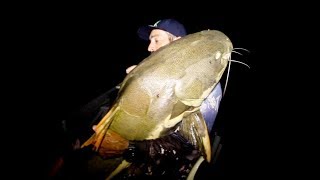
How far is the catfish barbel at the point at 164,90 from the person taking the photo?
1.52 m

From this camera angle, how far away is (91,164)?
83.4 inches

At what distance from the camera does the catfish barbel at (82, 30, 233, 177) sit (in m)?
1.52

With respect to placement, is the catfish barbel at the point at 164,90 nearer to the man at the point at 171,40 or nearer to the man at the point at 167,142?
the man at the point at 167,142

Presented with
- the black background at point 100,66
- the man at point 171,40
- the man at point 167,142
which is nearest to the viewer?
the man at point 167,142

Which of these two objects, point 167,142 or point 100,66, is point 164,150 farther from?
point 100,66

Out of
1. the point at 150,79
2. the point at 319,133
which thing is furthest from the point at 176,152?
the point at 319,133

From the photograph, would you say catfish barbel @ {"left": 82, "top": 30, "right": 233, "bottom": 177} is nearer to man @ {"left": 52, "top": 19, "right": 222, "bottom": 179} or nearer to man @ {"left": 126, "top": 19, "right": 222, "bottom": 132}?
man @ {"left": 52, "top": 19, "right": 222, "bottom": 179}

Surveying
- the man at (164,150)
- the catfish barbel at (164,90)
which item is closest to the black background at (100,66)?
the man at (164,150)

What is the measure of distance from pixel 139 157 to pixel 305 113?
11.6 meters

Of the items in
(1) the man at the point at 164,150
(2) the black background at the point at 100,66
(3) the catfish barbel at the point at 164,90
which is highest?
(3) the catfish barbel at the point at 164,90

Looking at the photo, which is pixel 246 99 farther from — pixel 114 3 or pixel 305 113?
pixel 114 3

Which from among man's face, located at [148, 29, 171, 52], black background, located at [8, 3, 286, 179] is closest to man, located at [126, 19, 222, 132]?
man's face, located at [148, 29, 171, 52]

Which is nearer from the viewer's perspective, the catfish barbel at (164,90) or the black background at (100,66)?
the catfish barbel at (164,90)

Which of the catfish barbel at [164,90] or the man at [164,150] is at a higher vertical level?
the catfish barbel at [164,90]
